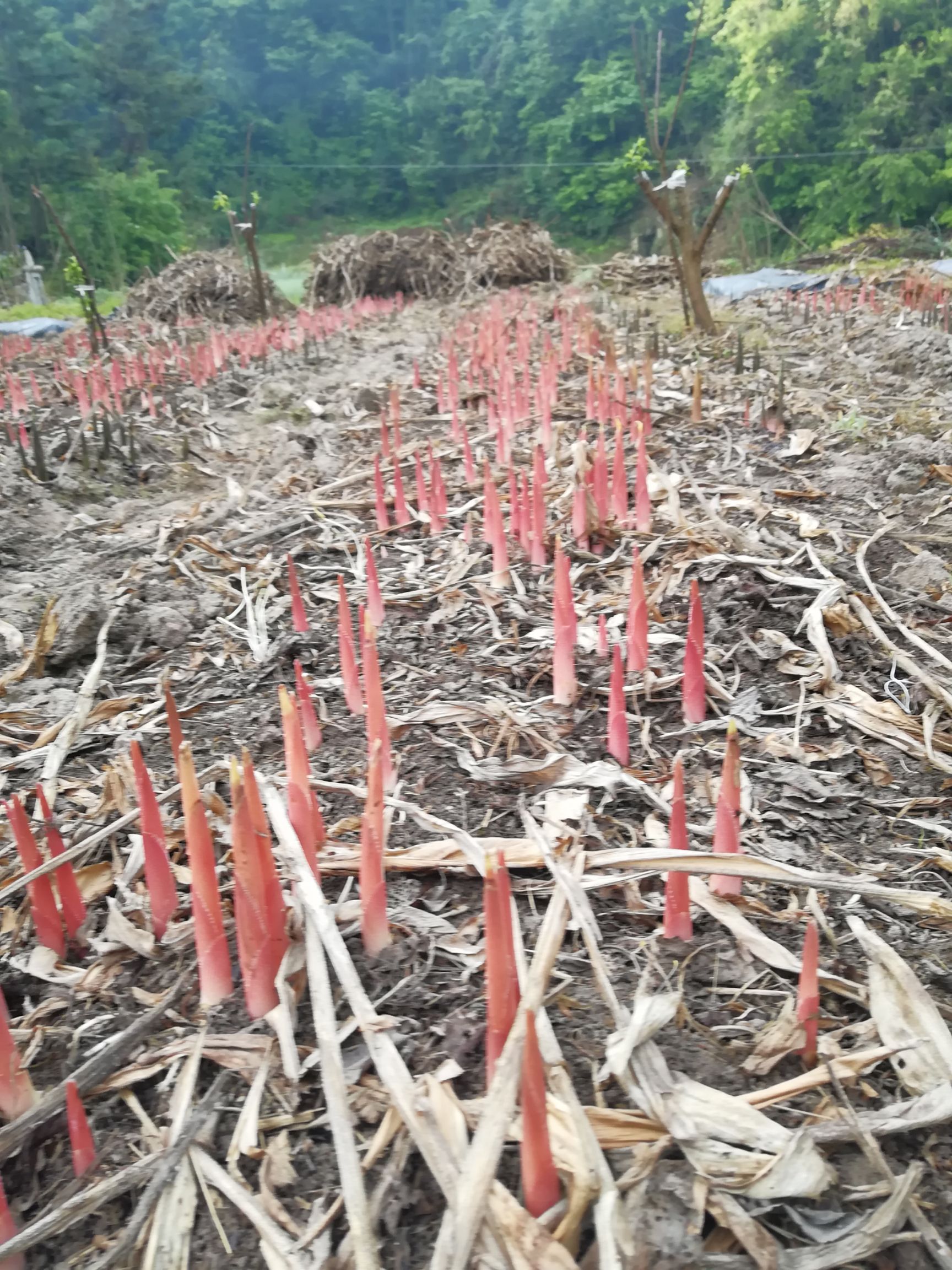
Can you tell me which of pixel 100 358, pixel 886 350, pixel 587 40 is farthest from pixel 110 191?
pixel 886 350

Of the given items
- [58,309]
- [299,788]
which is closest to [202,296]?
[58,309]

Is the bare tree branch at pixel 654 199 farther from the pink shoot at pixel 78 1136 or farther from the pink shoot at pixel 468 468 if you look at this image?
the pink shoot at pixel 78 1136

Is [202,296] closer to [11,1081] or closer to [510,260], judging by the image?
[510,260]

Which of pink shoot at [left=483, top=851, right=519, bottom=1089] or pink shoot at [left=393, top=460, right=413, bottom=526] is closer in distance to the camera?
pink shoot at [left=483, top=851, right=519, bottom=1089]

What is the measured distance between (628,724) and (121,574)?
78.3 inches

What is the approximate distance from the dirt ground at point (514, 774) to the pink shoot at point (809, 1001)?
3 centimetres

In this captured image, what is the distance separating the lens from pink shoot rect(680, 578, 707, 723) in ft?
6.09

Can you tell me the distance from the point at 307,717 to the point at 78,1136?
36.6 inches

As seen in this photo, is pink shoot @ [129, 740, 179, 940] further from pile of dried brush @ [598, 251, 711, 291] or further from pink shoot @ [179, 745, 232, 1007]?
pile of dried brush @ [598, 251, 711, 291]

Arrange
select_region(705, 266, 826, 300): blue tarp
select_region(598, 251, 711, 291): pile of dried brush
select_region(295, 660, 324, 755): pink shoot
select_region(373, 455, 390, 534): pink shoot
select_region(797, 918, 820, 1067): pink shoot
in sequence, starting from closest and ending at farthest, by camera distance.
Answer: select_region(797, 918, 820, 1067): pink shoot < select_region(295, 660, 324, 755): pink shoot < select_region(373, 455, 390, 534): pink shoot < select_region(705, 266, 826, 300): blue tarp < select_region(598, 251, 711, 291): pile of dried brush

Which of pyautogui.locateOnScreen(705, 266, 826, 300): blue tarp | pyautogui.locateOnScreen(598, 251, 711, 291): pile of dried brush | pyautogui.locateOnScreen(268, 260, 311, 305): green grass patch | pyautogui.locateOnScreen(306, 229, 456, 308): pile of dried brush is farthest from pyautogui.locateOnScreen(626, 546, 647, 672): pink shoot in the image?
pyautogui.locateOnScreen(268, 260, 311, 305): green grass patch

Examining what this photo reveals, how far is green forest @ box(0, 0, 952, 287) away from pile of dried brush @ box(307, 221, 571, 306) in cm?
604

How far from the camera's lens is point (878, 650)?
231 centimetres

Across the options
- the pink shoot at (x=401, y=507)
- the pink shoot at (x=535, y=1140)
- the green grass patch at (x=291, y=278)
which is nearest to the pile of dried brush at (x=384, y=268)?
the green grass patch at (x=291, y=278)
